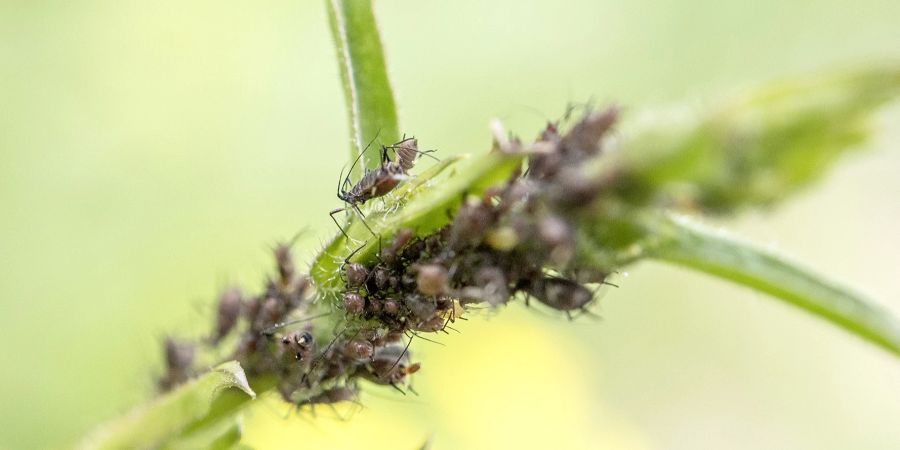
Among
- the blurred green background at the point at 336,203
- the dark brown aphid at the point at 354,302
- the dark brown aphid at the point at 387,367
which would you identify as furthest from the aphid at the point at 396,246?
the blurred green background at the point at 336,203

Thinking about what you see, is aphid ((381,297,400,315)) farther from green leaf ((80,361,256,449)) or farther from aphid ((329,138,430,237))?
green leaf ((80,361,256,449))

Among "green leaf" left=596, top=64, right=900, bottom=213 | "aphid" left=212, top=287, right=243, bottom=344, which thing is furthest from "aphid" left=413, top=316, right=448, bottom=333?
"aphid" left=212, top=287, right=243, bottom=344

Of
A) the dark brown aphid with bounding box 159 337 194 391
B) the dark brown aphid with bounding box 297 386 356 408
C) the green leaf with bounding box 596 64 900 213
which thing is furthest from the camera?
the dark brown aphid with bounding box 159 337 194 391

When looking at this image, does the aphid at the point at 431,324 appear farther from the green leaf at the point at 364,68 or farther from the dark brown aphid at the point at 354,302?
the green leaf at the point at 364,68

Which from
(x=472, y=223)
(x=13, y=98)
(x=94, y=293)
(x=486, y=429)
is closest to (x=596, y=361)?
(x=486, y=429)

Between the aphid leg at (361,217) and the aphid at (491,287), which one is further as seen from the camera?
the aphid leg at (361,217)

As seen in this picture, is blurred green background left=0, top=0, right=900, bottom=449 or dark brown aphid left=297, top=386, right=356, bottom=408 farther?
blurred green background left=0, top=0, right=900, bottom=449

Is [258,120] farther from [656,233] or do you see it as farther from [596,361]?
[656,233]
